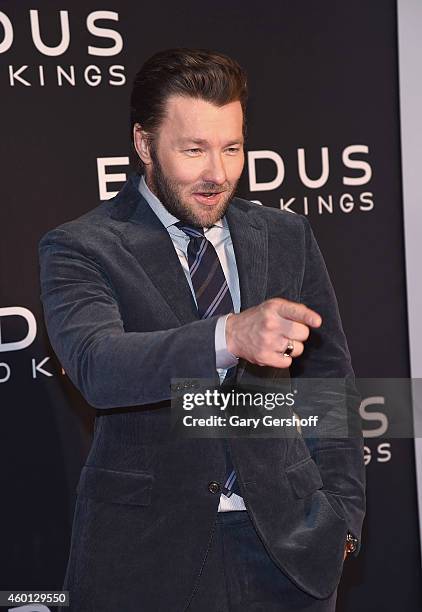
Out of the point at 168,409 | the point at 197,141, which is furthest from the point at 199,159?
the point at 168,409

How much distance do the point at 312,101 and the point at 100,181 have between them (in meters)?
0.85

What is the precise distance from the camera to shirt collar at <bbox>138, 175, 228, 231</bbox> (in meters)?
2.29

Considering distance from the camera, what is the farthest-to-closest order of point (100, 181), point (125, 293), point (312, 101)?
point (312, 101), point (100, 181), point (125, 293)

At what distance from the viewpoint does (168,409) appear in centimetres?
212

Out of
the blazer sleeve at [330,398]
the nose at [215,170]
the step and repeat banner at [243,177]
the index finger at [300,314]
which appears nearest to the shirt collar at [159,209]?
the nose at [215,170]

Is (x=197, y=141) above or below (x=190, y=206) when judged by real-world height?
above

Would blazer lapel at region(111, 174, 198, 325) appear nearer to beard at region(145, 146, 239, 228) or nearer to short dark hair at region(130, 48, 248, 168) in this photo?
beard at region(145, 146, 239, 228)

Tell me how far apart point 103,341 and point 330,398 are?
0.87 meters

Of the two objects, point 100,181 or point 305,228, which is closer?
point 305,228

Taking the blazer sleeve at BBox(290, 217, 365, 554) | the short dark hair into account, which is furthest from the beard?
the blazer sleeve at BBox(290, 217, 365, 554)

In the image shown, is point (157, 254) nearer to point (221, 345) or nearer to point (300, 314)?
point (221, 345)

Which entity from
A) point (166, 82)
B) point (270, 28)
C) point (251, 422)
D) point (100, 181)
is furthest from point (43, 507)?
point (270, 28)

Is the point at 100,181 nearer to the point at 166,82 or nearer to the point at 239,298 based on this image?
the point at 166,82

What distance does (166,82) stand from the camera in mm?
2309
